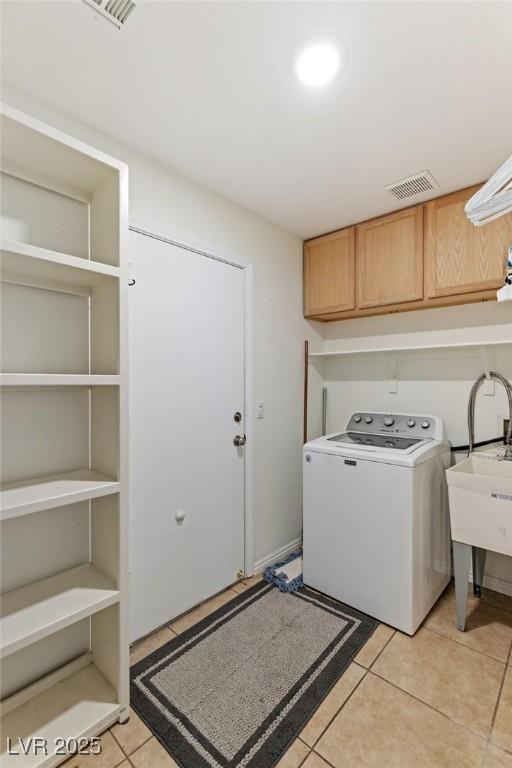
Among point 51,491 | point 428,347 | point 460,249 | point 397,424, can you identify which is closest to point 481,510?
point 397,424

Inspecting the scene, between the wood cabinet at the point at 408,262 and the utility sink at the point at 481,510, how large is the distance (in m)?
1.06

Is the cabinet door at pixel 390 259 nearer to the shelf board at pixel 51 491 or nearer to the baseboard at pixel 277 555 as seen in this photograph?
the baseboard at pixel 277 555

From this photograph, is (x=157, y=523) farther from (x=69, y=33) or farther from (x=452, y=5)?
(x=452, y=5)

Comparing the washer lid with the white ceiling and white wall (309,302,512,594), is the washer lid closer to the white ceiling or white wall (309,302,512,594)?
white wall (309,302,512,594)

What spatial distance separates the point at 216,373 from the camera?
2133 millimetres

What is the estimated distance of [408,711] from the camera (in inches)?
55.1

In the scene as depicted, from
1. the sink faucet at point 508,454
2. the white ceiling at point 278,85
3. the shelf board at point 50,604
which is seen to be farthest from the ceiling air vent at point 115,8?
the sink faucet at point 508,454

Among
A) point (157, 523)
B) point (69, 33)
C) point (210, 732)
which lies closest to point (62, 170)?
point (69, 33)

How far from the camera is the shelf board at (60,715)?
118cm

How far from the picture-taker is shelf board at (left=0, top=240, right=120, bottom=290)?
114 cm

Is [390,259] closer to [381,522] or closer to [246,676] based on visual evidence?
[381,522]

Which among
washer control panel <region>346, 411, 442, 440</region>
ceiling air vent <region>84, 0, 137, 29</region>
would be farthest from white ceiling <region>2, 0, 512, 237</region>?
washer control panel <region>346, 411, 442, 440</region>

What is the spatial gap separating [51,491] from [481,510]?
1898mm

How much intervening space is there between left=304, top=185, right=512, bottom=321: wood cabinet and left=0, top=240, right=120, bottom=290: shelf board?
1.71 m
